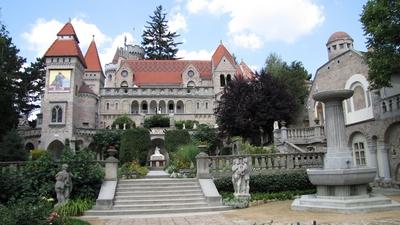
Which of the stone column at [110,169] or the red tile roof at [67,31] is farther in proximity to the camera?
the red tile roof at [67,31]

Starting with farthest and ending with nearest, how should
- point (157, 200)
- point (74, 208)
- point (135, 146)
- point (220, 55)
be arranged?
1. point (220, 55)
2. point (135, 146)
3. point (157, 200)
4. point (74, 208)

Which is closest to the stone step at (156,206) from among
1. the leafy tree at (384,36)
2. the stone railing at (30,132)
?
the leafy tree at (384,36)

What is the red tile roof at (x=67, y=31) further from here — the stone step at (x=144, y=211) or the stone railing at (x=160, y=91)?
the stone step at (x=144, y=211)

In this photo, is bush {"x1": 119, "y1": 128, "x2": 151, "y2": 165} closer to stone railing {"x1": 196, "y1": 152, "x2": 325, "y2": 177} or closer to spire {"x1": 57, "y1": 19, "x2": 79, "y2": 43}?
stone railing {"x1": 196, "y1": 152, "x2": 325, "y2": 177}

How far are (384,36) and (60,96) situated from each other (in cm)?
4216

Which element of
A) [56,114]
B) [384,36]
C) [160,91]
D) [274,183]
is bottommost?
[274,183]

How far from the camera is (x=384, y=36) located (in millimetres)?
15609

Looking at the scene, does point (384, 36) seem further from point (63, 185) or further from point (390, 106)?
point (63, 185)

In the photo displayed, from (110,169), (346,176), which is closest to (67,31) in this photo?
(110,169)

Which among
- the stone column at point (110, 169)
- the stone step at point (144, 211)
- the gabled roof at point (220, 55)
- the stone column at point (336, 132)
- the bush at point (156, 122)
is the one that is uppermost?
the gabled roof at point (220, 55)

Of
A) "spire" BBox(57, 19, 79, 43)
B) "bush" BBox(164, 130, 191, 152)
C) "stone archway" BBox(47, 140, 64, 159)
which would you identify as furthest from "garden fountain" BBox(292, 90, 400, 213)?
"spire" BBox(57, 19, 79, 43)

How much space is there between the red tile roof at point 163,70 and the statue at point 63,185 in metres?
48.5

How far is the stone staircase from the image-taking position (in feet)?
41.4

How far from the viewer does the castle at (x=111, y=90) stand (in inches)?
1849
